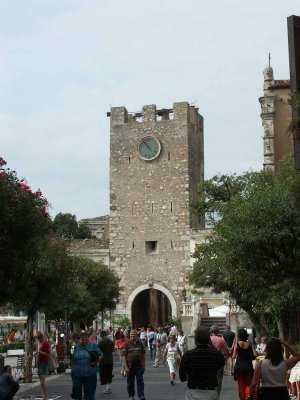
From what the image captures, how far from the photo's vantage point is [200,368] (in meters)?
10.8

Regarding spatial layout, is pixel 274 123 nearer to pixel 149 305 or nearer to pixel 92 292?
pixel 92 292

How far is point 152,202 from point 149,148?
3.72 metres

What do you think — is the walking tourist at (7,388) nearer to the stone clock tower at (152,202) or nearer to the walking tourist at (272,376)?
the walking tourist at (272,376)

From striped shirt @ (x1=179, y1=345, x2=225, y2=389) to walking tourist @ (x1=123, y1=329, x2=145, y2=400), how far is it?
8799 millimetres

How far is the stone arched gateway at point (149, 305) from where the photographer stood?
6394cm

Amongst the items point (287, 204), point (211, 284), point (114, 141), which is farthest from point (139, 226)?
point (287, 204)

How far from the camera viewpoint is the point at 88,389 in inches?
683

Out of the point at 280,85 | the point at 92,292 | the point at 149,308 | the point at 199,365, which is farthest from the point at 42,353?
the point at 149,308

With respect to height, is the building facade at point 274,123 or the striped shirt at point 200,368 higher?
the building facade at point 274,123

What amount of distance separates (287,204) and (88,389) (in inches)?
303

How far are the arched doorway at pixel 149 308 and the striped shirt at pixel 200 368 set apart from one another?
5385cm

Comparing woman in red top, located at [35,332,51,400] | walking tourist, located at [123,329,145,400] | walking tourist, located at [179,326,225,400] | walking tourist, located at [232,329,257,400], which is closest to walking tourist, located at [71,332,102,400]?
walking tourist, located at [123,329,145,400]

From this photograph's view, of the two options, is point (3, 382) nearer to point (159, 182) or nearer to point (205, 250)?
point (205, 250)

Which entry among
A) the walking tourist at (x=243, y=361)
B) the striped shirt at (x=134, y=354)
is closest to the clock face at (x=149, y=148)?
the striped shirt at (x=134, y=354)
